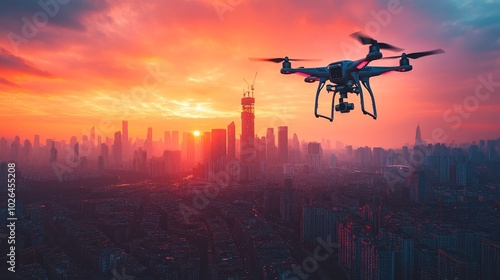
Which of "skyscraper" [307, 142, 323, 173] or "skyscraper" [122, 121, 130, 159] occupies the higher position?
"skyscraper" [122, 121, 130, 159]

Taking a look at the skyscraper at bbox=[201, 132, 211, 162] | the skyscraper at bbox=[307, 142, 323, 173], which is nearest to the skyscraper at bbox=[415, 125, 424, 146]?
the skyscraper at bbox=[307, 142, 323, 173]

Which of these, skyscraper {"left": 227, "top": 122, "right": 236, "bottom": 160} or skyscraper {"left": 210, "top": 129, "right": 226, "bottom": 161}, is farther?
skyscraper {"left": 227, "top": 122, "right": 236, "bottom": 160}

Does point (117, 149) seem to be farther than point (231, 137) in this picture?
Yes

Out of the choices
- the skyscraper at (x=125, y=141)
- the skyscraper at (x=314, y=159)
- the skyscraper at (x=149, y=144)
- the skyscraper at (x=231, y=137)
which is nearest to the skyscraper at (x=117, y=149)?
the skyscraper at (x=125, y=141)

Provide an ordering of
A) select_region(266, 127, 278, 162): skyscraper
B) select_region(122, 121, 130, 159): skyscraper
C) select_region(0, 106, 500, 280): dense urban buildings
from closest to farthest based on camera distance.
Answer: select_region(0, 106, 500, 280): dense urban buildings
select_region(266, 127, 278, 162): skyscraper
select_region(122, 121, 130, 159): skyscraper

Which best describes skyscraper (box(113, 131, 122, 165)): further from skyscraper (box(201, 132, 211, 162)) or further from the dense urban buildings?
skyscraper (box(201, 132, 211, 162))

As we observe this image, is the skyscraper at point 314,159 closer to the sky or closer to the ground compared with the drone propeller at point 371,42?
closer to the ground

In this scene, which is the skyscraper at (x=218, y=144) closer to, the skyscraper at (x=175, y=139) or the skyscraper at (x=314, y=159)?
the skyscraper at (x=314, y=159)

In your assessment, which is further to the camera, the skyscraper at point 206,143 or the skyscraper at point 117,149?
the skyscraper at point 117,149

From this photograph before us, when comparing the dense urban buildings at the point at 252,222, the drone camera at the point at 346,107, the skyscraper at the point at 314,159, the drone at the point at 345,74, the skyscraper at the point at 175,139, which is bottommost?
the dense urban buildings at the point at 252,222

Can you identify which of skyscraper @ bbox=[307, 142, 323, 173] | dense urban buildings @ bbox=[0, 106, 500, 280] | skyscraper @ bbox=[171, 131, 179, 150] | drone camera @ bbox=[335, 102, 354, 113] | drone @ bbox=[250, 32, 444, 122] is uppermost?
skyscraper @ bbox=[171, 131, 179, 150]

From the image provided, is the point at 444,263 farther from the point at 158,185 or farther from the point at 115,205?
the point at 158,185

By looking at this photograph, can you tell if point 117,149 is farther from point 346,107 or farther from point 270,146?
point 346,107

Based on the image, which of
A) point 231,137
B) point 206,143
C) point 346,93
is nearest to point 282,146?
point 231,137
